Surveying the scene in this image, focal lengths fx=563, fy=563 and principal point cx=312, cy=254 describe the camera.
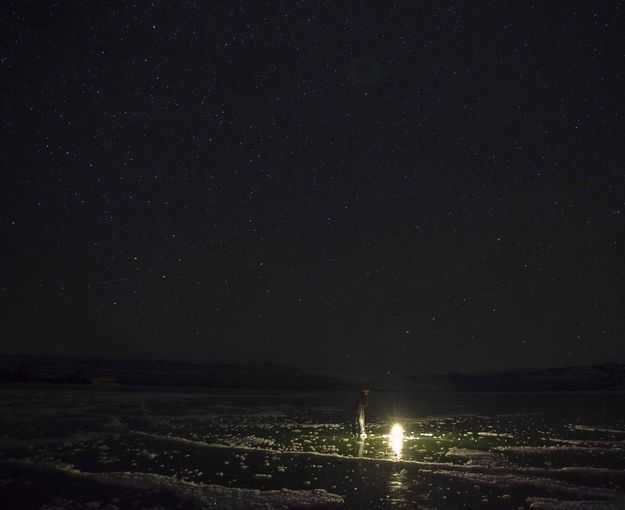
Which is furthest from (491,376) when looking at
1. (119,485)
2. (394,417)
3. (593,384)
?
(119,485)

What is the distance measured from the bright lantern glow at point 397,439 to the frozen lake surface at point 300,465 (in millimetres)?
172

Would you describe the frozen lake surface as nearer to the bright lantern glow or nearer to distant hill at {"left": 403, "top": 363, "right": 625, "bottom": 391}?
the bright lantern glow

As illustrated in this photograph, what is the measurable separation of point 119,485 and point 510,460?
10.0 m

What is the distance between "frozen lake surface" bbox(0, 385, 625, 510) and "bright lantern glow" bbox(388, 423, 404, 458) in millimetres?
172

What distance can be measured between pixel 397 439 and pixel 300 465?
5848mm

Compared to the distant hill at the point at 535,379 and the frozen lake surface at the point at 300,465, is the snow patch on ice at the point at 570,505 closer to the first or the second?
the frozen lake surface at the point at 300,465

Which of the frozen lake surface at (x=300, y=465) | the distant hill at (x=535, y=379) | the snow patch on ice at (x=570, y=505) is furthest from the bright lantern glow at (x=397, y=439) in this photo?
the distant hill at (x=535, y=379)

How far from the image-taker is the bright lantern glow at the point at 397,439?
16.5m

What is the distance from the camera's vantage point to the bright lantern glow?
54.1ft

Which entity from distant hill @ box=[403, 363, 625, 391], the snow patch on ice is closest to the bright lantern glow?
the snow patch on ice

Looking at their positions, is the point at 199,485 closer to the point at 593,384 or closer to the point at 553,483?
the point at 553,483

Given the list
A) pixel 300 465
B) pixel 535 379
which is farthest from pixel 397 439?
pixel 535 379

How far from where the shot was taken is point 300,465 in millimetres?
13984

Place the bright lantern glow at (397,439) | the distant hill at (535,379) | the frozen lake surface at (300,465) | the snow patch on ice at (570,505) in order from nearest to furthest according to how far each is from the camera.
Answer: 1. the snow patch on ice at (570,505)
2. the frozen lake surface at (300,465)
3. the bright lantern glow at (397,439)
4. the distant hill at (535,379)
